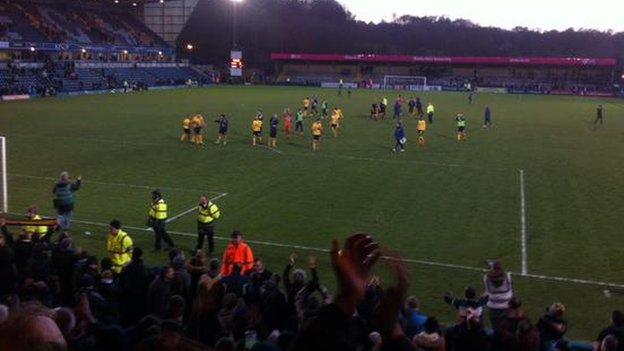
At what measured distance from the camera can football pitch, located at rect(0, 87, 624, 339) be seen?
47.6 feet

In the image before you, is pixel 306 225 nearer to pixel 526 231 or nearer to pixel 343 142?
pixel 526 231

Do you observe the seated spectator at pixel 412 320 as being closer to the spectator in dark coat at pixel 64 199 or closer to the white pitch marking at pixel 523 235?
the white pitch marking at pixel 523 235

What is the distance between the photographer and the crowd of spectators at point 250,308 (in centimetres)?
242

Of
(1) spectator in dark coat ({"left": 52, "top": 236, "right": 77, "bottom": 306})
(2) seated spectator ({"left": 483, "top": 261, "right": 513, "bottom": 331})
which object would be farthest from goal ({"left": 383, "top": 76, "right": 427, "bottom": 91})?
(1) spectator in dark coat ({"left": 52, "top": 236, "right": 77, "bottom": 306})

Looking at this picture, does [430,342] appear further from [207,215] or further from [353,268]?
[207,215]

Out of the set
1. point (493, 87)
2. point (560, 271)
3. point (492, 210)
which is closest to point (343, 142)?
point (492, 210)

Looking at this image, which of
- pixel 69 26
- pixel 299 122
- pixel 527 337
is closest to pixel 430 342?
pixel 527 337

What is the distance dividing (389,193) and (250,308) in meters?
13.5

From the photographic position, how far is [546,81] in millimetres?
95562

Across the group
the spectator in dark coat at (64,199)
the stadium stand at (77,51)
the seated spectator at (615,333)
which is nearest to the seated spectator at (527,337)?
the seated spectator at (615,333)

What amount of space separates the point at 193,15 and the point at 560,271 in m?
96.5

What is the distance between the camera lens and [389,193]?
2161cm

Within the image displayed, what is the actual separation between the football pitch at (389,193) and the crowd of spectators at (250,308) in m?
3.61

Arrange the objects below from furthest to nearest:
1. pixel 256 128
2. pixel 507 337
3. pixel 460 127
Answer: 1. pixel 460 127
2. pixel 256 128
3. pixel 507 337
